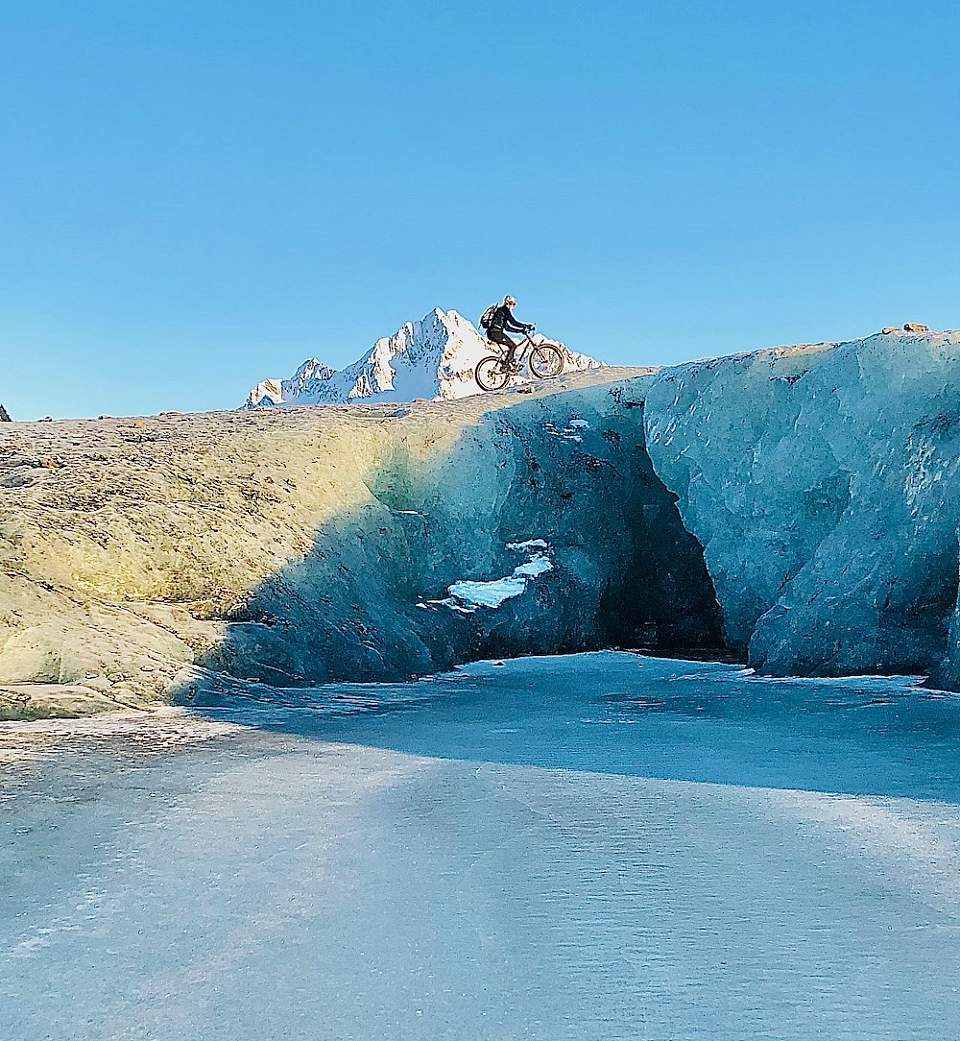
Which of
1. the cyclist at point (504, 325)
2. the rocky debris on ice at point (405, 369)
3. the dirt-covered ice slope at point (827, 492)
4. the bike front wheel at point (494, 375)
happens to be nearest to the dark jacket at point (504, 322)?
the cyclist at point (504, 325)

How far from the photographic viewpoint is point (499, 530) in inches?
793

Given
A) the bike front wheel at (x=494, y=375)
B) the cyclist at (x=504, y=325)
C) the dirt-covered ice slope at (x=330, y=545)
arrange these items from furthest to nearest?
the bike front wheel at (x=494, y=375) → the cyclist at (x=504, y=325) → the dirt-covered ice slope at (x=330, y=545)

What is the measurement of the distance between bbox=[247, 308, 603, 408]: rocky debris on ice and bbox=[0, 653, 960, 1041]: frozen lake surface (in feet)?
370

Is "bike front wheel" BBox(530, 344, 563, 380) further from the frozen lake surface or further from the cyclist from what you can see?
the frozen lake surface

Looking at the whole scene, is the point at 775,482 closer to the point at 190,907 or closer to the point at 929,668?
the point at 929,668

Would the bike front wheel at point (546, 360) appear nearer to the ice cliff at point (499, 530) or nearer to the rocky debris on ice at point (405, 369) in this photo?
the ice cliff at point (499, 530)

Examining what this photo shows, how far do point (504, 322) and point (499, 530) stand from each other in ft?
24.6

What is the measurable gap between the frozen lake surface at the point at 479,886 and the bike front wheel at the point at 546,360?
59.0 ft

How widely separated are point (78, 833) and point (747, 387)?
15531 millimetres

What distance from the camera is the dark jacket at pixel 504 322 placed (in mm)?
25531

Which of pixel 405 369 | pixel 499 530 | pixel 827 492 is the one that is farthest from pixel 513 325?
pixel 405 369

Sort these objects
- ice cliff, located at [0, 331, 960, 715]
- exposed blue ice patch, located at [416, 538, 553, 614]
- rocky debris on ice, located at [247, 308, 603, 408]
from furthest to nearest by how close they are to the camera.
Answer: rocky debris on ice, located at [247, 308, 603, 408] → exposed blue ice patch, located at [416, 538, 553, 614] → ice cliff, located at [0, 331, 960, 715]

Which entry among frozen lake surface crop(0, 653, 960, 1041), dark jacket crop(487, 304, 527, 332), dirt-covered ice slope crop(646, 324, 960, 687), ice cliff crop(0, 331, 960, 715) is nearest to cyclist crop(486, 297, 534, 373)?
dark jacket crop(487, 304, 527, 332)

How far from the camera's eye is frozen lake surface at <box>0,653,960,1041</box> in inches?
142
